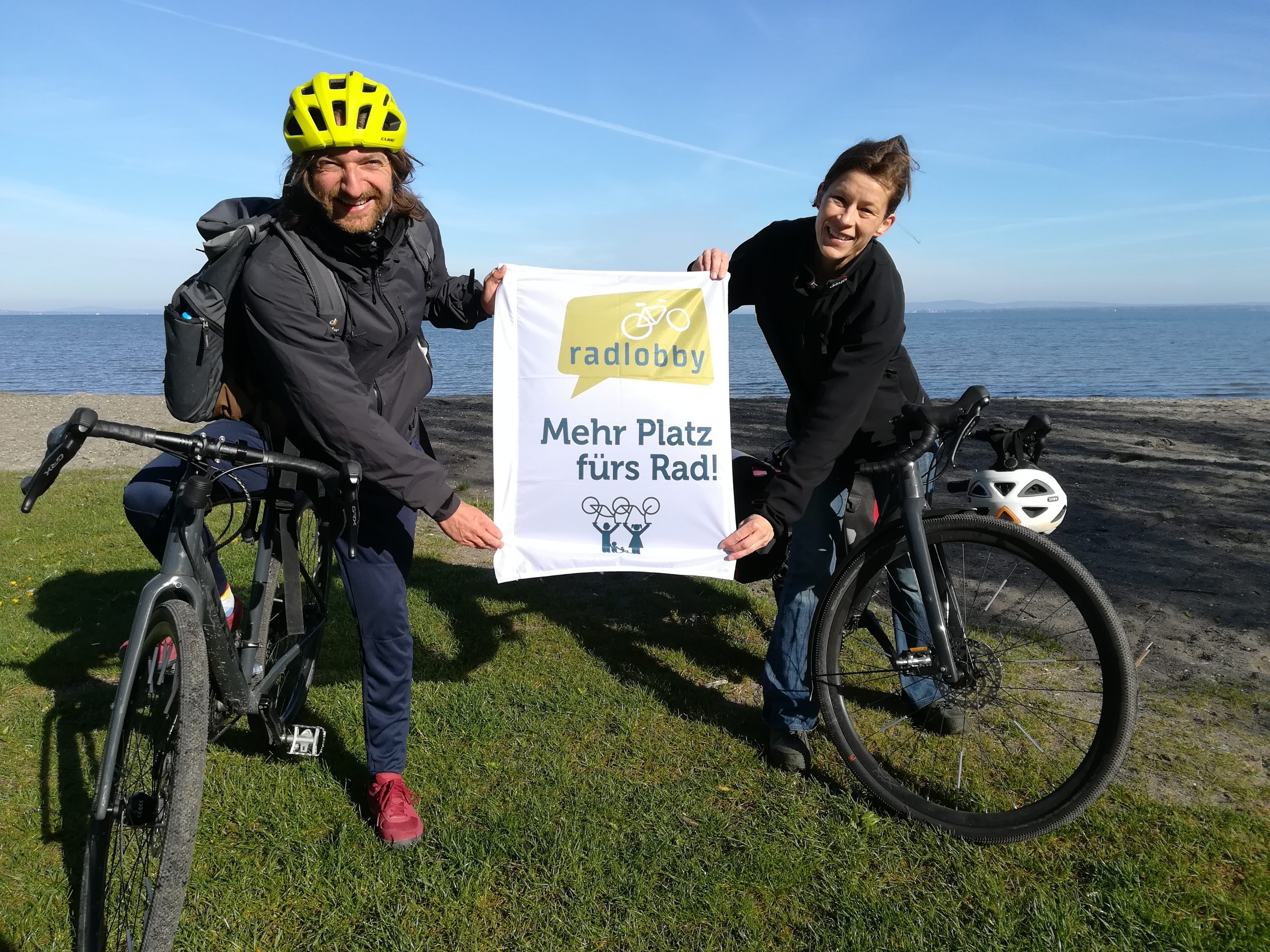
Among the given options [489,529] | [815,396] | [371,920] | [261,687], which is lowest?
[371,920]

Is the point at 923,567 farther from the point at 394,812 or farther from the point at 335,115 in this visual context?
the point at 335,115

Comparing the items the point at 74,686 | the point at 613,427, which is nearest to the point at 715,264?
the point at 613,427

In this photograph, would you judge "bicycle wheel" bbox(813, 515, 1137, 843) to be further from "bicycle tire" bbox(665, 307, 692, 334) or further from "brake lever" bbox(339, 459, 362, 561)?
"brake lever" bbox(339, 459, 362, 561)

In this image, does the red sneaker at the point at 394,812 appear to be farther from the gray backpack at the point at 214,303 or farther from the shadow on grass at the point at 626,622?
the gray backpack at the point at 214,303

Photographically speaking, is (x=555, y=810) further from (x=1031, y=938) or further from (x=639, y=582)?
(x=639, y=582)

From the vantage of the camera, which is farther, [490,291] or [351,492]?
[490,291]

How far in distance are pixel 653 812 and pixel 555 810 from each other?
1.29ft

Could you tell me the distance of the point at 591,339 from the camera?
393 cm

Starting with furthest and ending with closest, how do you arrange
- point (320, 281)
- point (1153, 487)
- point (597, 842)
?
point (1153, 487), point (597, 842), point (320, 281)

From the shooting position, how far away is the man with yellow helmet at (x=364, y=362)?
118 inches

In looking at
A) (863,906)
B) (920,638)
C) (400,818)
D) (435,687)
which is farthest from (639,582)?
(863,906)

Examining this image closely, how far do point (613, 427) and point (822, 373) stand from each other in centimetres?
93

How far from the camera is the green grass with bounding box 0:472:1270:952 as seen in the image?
2.88 meters

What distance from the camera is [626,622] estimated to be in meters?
5.61
